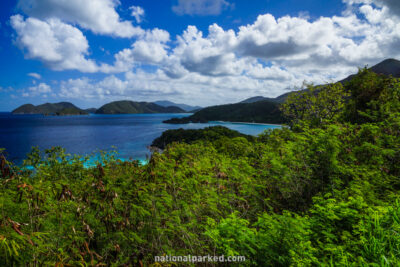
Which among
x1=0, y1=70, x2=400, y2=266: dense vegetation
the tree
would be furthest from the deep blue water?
the tree

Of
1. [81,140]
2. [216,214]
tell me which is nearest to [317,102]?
[216,214]

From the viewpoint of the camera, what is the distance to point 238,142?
1197 centimetres

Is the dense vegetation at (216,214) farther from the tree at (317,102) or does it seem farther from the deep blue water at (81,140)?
the tree at (317,102)

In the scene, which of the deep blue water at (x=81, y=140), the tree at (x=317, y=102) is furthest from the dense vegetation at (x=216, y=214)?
the tree at (x=317, y=102)

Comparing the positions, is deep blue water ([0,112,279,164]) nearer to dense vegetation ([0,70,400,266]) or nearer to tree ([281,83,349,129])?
dense vegetation ([0,70,400,266])

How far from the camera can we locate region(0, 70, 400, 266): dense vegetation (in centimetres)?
306

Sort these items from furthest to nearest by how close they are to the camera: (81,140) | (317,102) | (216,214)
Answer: (81,140) → (317,102) → (216,214)

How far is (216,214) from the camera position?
4848mm

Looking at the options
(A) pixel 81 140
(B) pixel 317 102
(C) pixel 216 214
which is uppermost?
(B) pixel 317 102

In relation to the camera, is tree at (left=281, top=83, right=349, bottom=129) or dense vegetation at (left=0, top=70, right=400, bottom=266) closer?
dense vegetation at (left=0, top=70, right=400, bottom=266)

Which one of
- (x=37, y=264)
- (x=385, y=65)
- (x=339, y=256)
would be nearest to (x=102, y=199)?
→ (x=37, y=264)

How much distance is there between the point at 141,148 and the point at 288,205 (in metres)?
64.4

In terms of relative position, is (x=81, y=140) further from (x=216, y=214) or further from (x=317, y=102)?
(x=216, y=214)

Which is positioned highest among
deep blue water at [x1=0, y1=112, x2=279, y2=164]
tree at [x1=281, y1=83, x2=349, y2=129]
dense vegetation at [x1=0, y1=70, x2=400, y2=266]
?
tree at [x1=281, y1=83, x2=349, y2=129]
